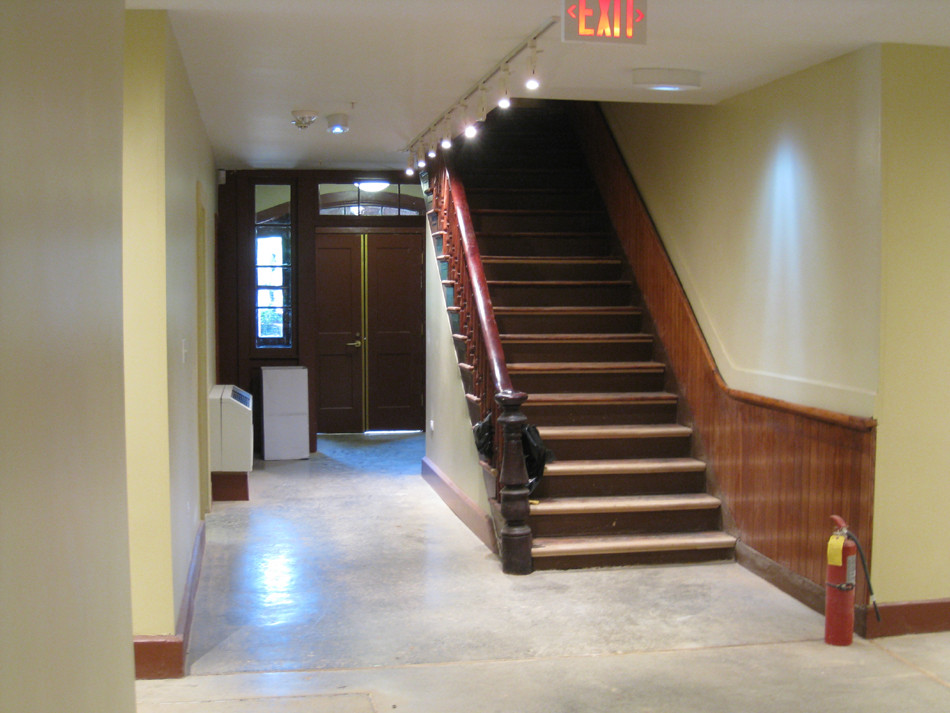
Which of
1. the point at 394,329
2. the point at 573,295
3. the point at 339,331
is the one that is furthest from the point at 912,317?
the point at 339,331

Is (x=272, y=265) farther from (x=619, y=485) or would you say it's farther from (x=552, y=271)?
(x=619, y=485)

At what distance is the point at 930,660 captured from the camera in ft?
12.7

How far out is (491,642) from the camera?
4086mm

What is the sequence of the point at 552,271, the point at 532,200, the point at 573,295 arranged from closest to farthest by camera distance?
the point at 573,295, the point at 552,271, the point at 532,200

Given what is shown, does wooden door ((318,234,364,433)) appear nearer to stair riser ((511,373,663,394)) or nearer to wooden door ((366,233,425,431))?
wooden door ((366,233,425,431))

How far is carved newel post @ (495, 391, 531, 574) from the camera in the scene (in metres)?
5.05

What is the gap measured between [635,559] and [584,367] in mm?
1396

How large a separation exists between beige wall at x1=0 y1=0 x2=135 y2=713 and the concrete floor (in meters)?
1.49

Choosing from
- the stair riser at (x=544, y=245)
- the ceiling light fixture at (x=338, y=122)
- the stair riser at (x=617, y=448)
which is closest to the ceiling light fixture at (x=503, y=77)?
the ceiling light fixture at (x=338, y=122)

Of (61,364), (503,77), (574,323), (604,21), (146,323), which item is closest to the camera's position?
(61,364)

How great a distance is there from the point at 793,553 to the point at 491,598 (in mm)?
1523

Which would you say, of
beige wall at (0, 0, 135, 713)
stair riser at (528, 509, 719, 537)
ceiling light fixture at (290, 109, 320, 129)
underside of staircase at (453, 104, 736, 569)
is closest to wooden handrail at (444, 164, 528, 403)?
underside of staircase at (453, 104, 736, 569)

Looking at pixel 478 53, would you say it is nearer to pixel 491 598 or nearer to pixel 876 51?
pixel 876 51

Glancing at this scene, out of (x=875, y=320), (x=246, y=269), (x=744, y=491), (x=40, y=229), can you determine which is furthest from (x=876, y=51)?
(x=246, y=269)
